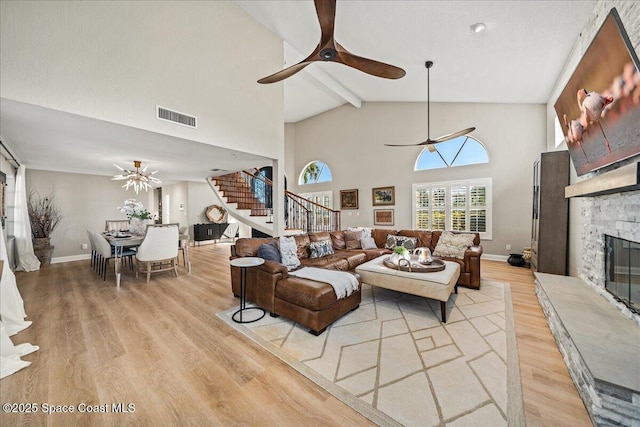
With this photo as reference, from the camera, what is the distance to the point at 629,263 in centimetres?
211

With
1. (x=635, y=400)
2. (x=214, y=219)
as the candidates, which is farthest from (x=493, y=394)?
(x=214, y=219)

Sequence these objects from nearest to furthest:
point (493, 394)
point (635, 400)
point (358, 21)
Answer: point (635, 400) → point (493, 394) → point (358, 21)

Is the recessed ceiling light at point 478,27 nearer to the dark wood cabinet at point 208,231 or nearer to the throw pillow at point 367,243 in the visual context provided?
the throw pillow at point 367,243

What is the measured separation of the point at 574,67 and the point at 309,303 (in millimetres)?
4903

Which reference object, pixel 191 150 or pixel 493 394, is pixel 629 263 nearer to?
pixel 493 394

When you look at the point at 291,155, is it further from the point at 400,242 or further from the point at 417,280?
the point at 417,280

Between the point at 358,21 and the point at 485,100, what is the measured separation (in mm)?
3890

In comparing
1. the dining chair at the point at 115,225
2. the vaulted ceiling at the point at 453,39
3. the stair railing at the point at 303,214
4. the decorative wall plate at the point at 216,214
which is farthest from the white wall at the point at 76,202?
the vaulted ceiling at the point at 453,39

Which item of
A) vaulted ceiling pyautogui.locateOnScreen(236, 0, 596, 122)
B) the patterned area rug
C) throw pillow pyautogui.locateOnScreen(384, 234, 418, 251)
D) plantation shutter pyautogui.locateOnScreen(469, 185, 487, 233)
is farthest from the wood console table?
plantation shutter pyautogui.locateOnScreen(469, 185, 487, 233)

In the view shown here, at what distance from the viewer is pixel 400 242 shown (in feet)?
16.0

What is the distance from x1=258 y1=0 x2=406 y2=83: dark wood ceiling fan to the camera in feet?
5.76

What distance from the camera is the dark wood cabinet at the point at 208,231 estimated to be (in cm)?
872

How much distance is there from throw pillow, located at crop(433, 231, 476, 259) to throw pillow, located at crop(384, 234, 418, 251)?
0.44 m

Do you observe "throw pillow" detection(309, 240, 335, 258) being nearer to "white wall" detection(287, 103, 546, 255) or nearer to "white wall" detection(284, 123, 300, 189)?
"white wall" detection(287, 103, 546, 255)
